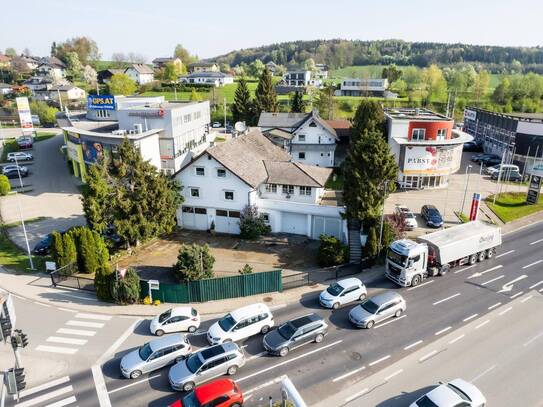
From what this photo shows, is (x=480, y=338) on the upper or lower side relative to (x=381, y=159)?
lower

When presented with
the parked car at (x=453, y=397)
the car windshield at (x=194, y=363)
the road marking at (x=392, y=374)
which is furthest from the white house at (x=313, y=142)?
the parked car at (x=453, y=397)

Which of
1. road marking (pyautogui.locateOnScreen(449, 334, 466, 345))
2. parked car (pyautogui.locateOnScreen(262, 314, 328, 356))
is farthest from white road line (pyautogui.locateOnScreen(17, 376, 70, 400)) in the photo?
road marking (pyautogui.locateOnScreen(449, 334, 466, 345))

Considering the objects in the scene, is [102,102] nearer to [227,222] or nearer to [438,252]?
[227,222]

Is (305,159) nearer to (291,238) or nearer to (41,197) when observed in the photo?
(291,238)

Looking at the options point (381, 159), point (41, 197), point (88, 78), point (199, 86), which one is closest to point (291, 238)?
point (381, 159)

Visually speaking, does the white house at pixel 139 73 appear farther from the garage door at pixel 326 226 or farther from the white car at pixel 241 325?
the white car at pixel 241 325
